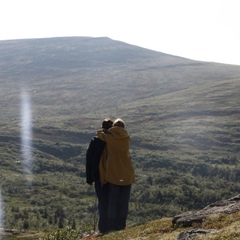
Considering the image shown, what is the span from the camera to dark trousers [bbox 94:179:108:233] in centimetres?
1226

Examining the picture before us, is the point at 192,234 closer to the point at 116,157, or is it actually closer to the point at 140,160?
the point at 116,157

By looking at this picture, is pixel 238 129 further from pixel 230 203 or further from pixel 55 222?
pixel 230 203

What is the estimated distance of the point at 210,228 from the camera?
32.0 feet

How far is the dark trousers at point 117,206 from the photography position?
477 inches

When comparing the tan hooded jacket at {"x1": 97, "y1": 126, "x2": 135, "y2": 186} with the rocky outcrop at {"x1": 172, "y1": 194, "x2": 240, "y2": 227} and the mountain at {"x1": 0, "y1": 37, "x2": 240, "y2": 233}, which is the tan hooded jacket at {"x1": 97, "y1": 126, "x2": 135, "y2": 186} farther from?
the mountain at {"x1": 0, "y1": 37, "x2": 240, "y2": 233}

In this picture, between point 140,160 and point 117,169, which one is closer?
point 117,169

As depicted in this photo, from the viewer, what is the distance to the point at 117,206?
40.3 ft

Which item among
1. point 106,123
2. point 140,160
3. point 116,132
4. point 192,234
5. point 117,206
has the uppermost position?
point 106,123

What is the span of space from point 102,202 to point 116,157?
4.74 ft

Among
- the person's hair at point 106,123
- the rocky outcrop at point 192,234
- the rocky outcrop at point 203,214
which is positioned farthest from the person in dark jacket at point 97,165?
the rocky outcrop at point 192,234

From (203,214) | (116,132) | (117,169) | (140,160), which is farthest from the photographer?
(140,160)

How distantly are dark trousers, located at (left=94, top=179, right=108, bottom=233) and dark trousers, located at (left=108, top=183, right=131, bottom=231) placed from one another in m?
0.18

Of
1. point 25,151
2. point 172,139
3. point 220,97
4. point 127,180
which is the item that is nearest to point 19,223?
point 127,180

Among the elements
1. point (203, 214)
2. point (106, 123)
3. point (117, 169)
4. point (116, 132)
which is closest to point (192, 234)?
point (203, 214)
